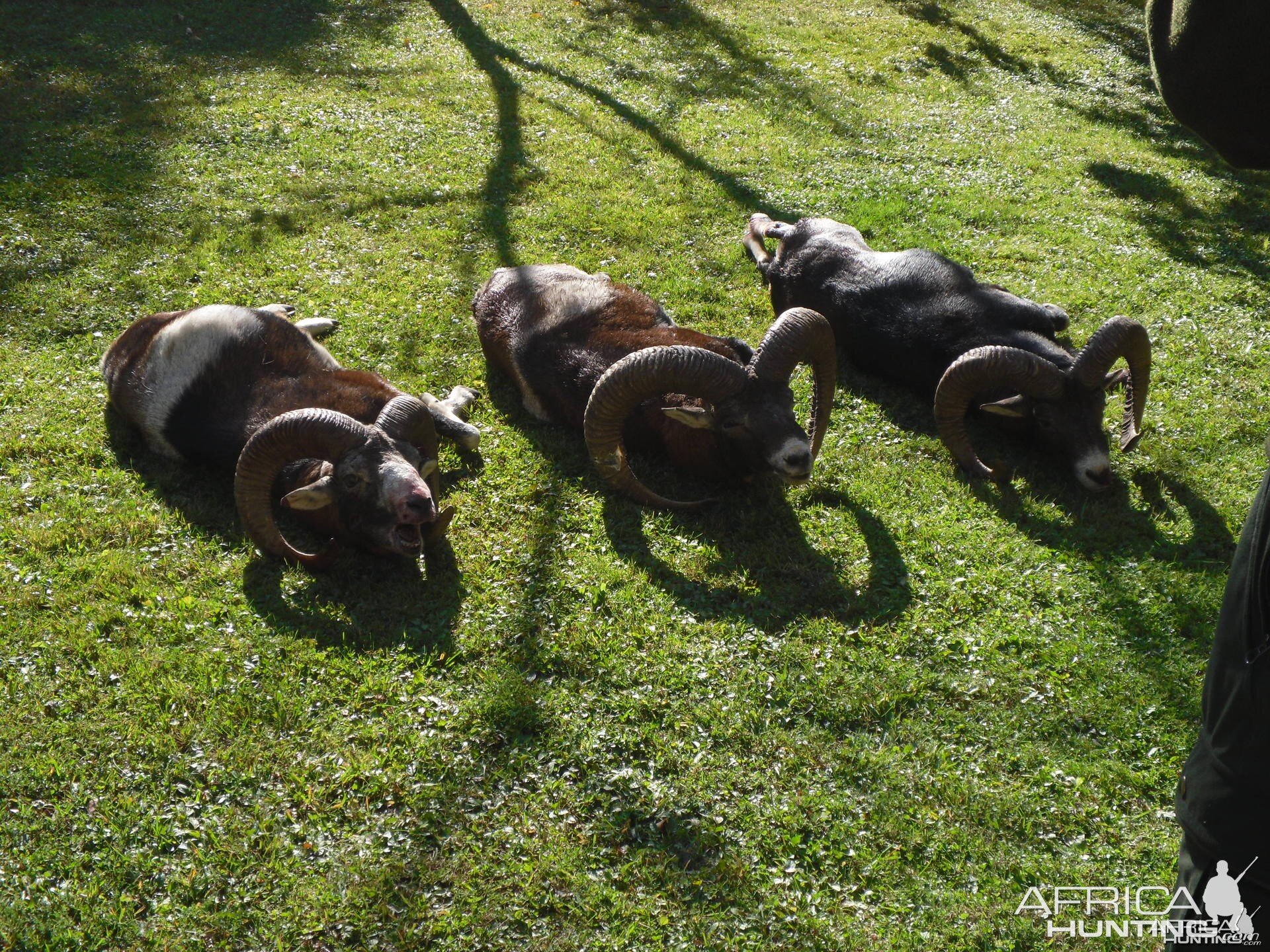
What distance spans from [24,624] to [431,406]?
324 centimetres

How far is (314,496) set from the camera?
6.59 meters

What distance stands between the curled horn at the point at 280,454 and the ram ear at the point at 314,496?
157 mm

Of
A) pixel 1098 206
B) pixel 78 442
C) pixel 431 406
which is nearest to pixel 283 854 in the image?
pixel 431 406

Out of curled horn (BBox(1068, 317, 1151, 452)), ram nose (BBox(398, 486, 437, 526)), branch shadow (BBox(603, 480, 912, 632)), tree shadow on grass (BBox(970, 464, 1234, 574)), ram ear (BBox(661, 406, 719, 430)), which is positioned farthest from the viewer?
curled horn (BBox(1068, 317, 1151, 452))

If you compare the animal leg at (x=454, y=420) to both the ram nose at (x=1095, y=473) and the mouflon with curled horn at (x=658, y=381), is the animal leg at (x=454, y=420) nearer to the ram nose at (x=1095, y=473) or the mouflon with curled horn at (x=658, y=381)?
the mouflon with curled horn at (x=658, y=381)

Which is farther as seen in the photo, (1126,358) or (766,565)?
(1126,358)

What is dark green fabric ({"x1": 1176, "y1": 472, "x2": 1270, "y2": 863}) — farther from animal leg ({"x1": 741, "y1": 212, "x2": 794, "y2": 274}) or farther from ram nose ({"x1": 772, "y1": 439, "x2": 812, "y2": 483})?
animal leg ({"x1": 741, "y1": 212, "x2": 794, "y2": 274})

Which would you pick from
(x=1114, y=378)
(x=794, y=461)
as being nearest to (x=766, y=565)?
(x=794, y=461)

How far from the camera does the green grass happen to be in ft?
15.4

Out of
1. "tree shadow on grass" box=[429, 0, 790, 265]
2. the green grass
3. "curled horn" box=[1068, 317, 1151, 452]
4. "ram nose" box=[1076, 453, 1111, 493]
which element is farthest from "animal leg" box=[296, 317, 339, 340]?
"ram nose" box=[1076, 453, 1111, 493]

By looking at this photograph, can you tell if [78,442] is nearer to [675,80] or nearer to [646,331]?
[646,331]

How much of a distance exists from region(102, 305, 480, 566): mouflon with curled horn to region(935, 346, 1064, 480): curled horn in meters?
3.70

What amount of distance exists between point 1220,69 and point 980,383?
203 inches

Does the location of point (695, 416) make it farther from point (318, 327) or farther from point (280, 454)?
point (318, 327)
